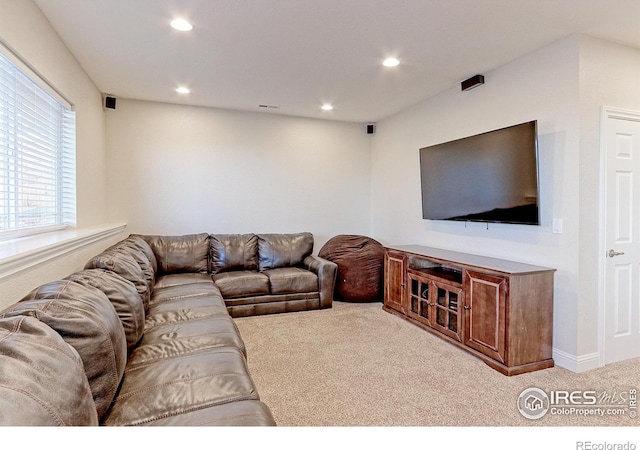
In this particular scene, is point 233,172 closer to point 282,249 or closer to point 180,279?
point 282,249

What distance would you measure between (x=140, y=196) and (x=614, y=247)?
16.5 ft

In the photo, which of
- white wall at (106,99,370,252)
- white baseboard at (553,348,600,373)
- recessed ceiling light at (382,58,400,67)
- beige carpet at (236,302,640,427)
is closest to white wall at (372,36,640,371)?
white baseboard at (553,348,600,373)

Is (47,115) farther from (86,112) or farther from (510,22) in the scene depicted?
(510,22)

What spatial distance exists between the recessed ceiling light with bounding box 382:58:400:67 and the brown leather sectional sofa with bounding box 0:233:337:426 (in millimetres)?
2578

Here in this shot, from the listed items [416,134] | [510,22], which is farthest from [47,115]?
[416,134]

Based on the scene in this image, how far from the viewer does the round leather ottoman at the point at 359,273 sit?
4453 millimetres

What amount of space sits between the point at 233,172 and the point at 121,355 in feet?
11.9

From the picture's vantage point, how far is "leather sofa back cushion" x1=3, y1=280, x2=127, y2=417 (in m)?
1.18

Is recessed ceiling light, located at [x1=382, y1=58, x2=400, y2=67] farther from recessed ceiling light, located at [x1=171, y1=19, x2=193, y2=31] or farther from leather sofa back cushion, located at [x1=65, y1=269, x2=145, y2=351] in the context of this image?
leather sofa back cushion, located at [x1=65, y1=269, x2=145, y2=351]

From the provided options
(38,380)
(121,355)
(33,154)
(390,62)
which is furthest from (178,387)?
(390,62)

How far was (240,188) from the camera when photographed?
487 centimetres

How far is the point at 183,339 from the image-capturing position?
198 cm

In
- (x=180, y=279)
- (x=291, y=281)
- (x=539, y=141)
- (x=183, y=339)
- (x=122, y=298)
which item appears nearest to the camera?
(x=122, y=298)

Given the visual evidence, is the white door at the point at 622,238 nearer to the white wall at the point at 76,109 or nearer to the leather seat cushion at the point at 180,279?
the leather seat cushion at the point at 180,279
